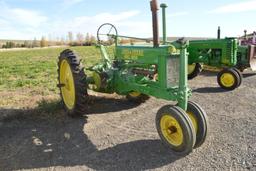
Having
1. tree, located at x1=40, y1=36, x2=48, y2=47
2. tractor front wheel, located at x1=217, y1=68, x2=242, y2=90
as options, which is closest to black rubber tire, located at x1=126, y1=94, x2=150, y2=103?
tractor front wheel, located at x1=217, y1=68, x2=242, y2=90

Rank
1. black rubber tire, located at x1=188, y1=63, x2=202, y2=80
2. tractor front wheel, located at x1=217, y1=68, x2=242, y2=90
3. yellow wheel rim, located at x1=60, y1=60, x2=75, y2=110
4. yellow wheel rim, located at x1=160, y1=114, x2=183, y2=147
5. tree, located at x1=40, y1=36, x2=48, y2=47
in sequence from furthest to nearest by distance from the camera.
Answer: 1. tree, located at x1=40, y1=36, x2=48, y2=47
2. black rubber tire, located at x1=188, y1=63, x2=202, y2=80
3. tractor front wheel, located at x1=217, y1=68, x2=242, y2=90
4. yellow wheel rim, located at x1=60, y1=60, x2=75, y2=110
5. yellow wheel rim, located at x1=160, y1=114, x2=183, y2=147

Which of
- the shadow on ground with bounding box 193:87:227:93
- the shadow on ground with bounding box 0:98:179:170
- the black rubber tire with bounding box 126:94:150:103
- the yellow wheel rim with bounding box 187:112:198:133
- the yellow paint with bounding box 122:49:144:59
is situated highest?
the yellow paint with bounding box 122:49:144:59

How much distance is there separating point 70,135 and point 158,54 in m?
1.80

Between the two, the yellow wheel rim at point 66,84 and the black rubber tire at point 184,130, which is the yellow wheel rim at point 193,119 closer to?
the black rubber tire at point 184,130

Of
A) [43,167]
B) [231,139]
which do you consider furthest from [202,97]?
[43,167]

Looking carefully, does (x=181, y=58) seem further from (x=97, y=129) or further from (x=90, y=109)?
(x=90, y=109)

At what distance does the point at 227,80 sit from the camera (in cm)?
823

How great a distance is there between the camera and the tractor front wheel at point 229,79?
26.5ft

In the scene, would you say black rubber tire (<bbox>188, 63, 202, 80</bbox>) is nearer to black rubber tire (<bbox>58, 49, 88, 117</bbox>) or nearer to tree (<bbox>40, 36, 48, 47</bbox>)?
black rubber tire (<bbox>58, 49, 88, 117</bbox>)

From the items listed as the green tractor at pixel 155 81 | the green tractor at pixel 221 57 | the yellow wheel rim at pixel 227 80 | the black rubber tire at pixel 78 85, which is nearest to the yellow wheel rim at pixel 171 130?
the green tractor at pixel 155 81

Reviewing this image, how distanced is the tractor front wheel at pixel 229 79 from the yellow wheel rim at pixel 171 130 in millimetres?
4411

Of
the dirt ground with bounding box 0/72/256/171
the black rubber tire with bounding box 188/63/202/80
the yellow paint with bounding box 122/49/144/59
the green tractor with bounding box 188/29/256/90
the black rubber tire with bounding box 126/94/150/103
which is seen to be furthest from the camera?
the black rubber tire with bounding box 188/63/202/80

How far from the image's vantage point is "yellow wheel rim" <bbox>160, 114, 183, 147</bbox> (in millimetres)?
3973

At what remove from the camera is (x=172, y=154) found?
4004 millimetres
